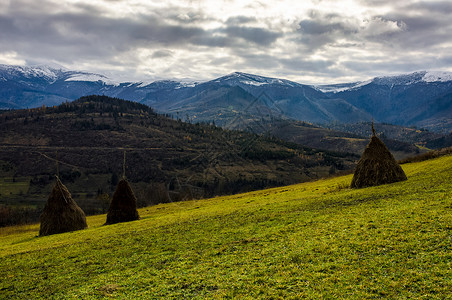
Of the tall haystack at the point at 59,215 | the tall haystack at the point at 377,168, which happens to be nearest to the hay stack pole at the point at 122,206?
the tall haystack at the point at 59,215

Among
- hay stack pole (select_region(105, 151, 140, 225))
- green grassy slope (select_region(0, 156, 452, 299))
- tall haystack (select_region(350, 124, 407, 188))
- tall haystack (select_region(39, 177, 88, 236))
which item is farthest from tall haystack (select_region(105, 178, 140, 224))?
tall haystack (select_region(350, 124, 407, 188))

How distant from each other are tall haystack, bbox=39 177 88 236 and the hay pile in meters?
34.6

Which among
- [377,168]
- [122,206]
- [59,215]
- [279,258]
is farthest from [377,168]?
[59,215]

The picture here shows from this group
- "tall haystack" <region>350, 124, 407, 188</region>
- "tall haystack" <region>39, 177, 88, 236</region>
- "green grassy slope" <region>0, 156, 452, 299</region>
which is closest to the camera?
"green grassy slope" <region>0, 156, 452, 299</region>

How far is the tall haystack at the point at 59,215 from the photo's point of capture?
3831cm

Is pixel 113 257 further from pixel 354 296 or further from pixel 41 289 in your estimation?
pixel 354 296

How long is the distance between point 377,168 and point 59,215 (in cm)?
3803

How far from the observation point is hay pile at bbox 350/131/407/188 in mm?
31859

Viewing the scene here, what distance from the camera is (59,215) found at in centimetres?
3853

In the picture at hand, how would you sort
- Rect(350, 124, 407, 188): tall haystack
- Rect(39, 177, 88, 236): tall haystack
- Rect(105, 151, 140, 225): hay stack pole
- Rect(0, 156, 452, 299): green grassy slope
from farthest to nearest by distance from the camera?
Rect(105, 151, 140, 225): hay stack pole, Rect(39, 177, 88, 236): tall haystack, Rect(350, 124, 407, 188): tall haystack, Rect(0, 156, 452, 299): green grassy slope

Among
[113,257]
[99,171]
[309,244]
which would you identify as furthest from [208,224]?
[99,171]

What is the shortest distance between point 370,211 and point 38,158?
215244 mm

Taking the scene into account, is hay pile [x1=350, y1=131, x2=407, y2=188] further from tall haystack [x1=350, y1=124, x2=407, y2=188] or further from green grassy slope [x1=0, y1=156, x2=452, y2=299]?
green grassy slope [x1=0, y1=156, x2=452, y2=299]

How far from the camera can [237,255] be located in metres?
16.2
